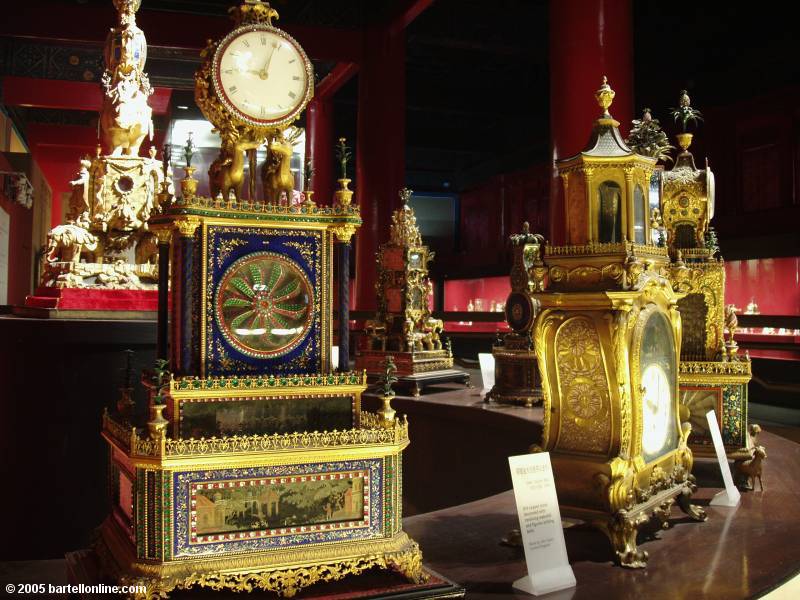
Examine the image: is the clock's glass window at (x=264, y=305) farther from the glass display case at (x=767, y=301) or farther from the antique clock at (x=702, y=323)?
the glass display case at (x=767, y=301)

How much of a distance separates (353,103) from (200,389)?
498 inches

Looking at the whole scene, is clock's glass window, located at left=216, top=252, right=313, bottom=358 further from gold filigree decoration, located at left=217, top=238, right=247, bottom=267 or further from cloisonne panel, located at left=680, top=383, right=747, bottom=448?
cloisonne panel, located at left=680, top=383, right=747, bottom=448

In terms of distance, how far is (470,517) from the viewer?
387cm

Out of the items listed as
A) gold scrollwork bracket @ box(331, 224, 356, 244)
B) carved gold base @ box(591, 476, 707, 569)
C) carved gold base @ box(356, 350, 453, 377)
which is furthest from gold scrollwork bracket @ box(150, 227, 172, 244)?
carved gold base @ box(356, 350, 453, 377)

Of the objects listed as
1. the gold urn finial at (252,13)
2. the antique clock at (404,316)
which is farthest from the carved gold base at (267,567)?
the antique clock at (404,316)

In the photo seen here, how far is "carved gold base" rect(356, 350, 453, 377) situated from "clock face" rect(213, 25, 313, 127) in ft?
15.0

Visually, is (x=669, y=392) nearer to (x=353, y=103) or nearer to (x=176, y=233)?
(x=176, y=233)

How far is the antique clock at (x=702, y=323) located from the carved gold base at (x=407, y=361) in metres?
3.35

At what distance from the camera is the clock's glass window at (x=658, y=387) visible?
3398 mm

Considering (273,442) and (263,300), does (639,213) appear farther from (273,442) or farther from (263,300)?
(273,442)

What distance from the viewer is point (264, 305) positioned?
3109mm

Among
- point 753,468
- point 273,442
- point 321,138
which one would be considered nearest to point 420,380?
point 753,468

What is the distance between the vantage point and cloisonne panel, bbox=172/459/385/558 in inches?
106

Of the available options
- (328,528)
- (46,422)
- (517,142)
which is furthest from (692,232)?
(517,142)
